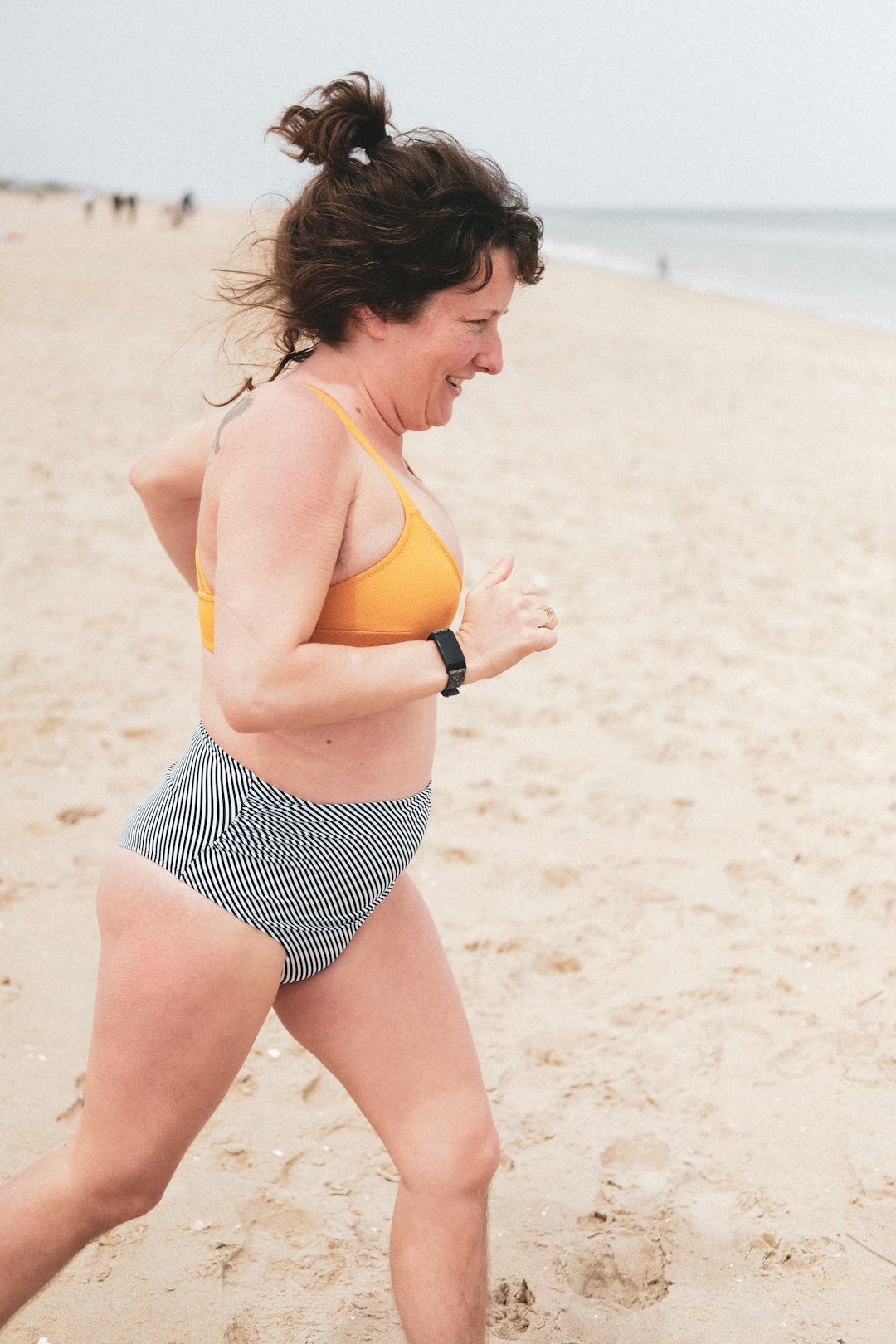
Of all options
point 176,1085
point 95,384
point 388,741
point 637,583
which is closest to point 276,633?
point 388,741

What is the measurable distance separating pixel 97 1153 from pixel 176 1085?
0.53 feet

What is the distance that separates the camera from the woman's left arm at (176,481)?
2037 millimetres

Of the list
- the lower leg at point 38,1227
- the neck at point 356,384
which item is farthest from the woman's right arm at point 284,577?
the lower leg at point 38,1227

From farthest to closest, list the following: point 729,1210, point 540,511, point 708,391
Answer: point 708,391 → point 540,511 → point 729,1210

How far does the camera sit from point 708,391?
45.1 feet

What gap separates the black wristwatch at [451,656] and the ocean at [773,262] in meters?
12.4

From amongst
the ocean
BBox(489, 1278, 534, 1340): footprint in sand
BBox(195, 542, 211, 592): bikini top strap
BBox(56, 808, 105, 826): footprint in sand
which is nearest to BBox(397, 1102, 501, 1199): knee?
BBox(489, 1278, 534, 1340): footprint in sand

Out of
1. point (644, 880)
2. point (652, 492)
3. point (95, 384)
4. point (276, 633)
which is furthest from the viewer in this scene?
point (95, 384)

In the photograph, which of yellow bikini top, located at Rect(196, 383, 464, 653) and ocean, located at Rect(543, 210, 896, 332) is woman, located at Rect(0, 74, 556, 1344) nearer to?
yellow bikini top, located at Rect(196, 383, 464, 653)

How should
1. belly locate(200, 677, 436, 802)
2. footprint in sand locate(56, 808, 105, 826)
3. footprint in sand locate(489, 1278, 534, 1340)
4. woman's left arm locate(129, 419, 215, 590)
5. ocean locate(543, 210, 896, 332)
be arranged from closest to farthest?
1. belly locate(200, 677, 436, 802)
2. woman's left arm locate(129, 419, 215, 590)
3. footprint in sand locate(489, 1278, 534, 1340)
4. footprint in sand locate(56, 808, 105, 826)
5. ocean locate(543, 210, 896, 332)

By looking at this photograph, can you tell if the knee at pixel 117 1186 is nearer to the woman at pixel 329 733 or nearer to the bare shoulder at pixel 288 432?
the woman at pixel 329 733

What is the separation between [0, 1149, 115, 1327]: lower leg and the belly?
66cm

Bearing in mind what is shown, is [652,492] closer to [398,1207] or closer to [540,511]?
[540,511]

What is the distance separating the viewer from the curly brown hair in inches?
64.0
